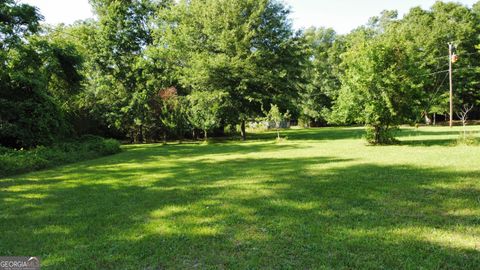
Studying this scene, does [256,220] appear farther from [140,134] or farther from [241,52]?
[140,134]

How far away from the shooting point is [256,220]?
4.92 m

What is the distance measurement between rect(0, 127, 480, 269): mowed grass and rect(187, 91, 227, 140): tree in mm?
14174

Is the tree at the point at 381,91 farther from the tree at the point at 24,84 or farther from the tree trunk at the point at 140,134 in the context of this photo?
the tree trunk at the point at 140,134

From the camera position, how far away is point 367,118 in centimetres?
1582

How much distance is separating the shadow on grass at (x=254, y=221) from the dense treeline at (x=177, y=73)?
8.11 metres

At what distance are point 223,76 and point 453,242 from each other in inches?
850

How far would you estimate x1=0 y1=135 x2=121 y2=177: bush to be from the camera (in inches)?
442

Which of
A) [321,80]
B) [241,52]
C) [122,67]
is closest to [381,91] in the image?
[241,52]

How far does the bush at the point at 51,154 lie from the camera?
11.2 m

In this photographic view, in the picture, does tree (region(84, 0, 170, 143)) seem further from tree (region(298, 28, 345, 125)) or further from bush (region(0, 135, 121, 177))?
tree (region(298, 28, 345, 125))

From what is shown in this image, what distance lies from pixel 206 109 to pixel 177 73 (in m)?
5.01

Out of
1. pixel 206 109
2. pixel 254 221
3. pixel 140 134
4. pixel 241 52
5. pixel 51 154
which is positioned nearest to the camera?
pixel 254 221

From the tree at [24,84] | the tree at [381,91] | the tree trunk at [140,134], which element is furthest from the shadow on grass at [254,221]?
the tree trunk at [140,134]

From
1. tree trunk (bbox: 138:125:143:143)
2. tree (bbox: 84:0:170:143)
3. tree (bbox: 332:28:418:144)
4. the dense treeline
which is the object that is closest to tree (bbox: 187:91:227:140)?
the dense treeline
